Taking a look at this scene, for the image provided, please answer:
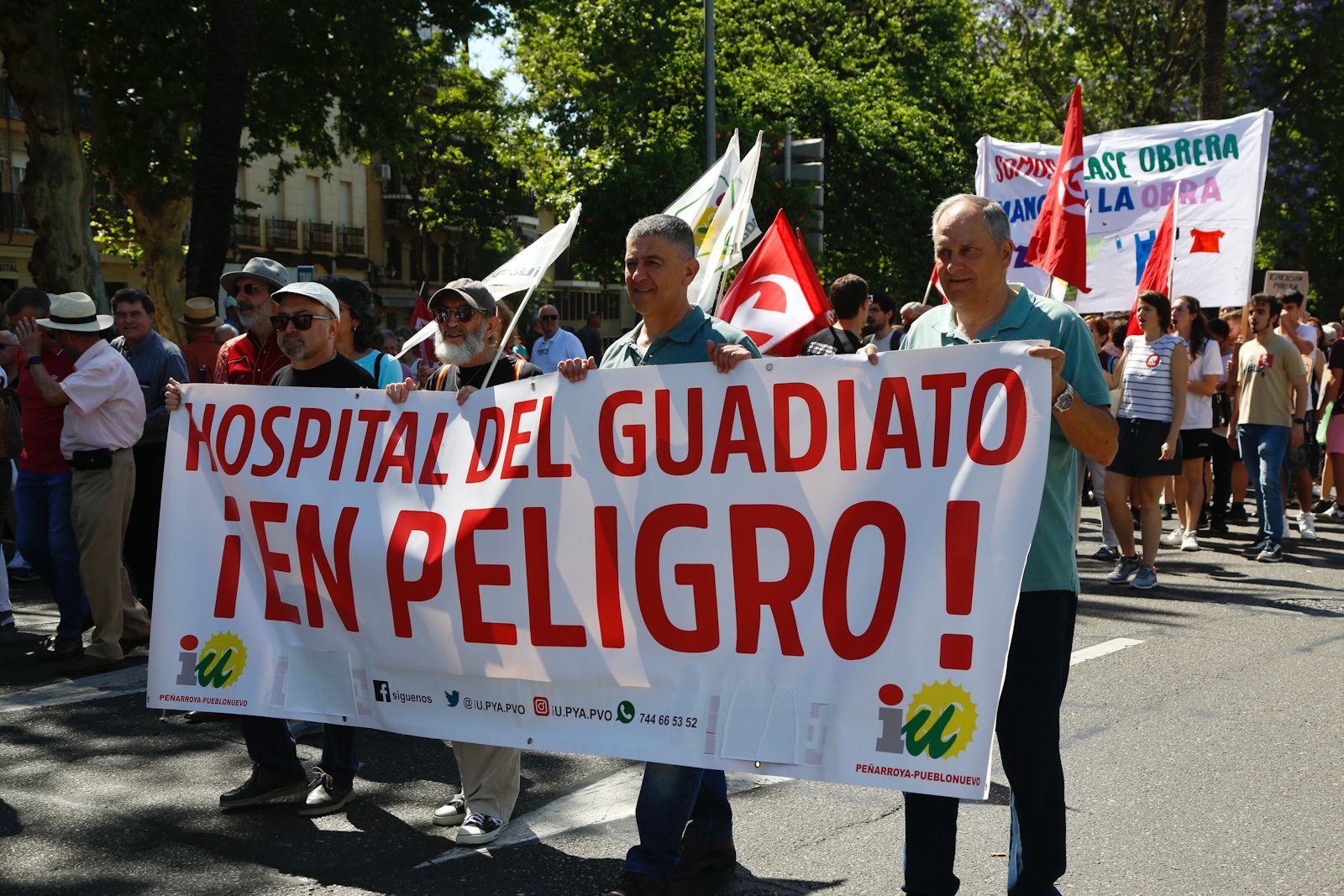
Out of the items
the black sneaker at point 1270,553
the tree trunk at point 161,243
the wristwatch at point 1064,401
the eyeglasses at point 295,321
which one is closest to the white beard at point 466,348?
the eyeglasses at point 295,321

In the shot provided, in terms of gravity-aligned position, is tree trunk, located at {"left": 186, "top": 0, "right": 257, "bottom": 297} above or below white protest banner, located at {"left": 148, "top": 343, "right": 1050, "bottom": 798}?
above

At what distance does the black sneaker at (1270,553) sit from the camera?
1061 centimetres

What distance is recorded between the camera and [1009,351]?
3484mm

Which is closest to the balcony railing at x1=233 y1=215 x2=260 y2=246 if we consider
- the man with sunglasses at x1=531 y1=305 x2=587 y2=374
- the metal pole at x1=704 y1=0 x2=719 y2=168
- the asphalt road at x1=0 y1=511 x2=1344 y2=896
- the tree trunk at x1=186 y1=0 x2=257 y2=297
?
the metal pole at x1=704 y1=0 x2=719 y2=168

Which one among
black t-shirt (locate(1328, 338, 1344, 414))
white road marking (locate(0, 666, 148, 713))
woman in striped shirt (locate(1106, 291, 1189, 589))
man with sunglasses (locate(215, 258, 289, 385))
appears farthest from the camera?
black t-shirt (locate(1328, 338, 1344, 414))

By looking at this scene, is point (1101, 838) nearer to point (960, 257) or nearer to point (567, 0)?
point (960, 257)

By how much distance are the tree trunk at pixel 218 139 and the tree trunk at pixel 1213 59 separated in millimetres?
12058

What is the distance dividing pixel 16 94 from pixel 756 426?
47.9 feet

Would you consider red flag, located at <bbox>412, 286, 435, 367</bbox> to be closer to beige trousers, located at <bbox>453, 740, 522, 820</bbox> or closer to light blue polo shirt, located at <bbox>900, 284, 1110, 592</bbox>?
beige trousers, located at <bbox>453, 740, 522, 820</bbox>

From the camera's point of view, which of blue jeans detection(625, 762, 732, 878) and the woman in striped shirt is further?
the woman in striped shirt

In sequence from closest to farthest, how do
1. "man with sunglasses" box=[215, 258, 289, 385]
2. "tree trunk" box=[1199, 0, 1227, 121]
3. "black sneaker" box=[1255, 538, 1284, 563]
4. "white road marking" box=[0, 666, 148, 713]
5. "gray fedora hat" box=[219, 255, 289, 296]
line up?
1. "man with sunglasses" box=[215, 258, 289, 385]
2. "gray fedora hat" box=[219, 255, 289, 296]
3. "white road marking" box=[0, 666, 148, 713]
4. "black sneaker" box=[1255, 538, 1284, 563]
5. "tree trunk" box=[1199, 0, 1227, 121]

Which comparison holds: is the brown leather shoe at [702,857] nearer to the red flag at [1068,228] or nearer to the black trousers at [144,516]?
the black trousers at [144,516]

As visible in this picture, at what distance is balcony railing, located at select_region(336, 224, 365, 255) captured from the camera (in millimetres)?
53562

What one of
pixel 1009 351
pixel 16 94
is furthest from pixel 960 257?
pixel 16 94
